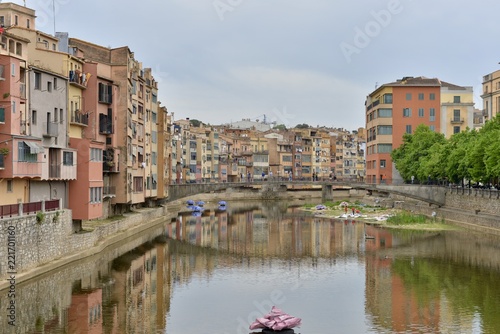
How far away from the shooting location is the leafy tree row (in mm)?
65500

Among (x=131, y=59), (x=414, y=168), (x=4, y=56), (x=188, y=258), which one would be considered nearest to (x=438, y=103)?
(x=414, y=168)

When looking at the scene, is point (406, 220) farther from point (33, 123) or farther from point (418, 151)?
point (33, 123)

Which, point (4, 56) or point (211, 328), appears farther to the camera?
point (4, 56)

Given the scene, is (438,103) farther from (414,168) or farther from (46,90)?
(46,90)

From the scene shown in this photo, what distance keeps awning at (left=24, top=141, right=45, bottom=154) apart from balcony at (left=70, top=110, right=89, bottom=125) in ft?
27.7

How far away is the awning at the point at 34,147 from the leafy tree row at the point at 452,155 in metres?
38.6

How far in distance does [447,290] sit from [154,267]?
60.1 feet

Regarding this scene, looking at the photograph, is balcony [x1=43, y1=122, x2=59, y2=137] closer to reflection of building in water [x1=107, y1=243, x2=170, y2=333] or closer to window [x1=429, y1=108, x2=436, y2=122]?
reflection of building in water [x1=107, y1=243, x2=170, y2=333]

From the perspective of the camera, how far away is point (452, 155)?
7869 cm

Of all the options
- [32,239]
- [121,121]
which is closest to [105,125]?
[121,121]

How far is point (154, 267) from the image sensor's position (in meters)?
45.6

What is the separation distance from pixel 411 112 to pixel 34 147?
79529 mm

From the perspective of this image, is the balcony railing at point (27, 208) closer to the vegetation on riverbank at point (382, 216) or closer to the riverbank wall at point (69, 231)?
the riverbank wall at point (69, 231)

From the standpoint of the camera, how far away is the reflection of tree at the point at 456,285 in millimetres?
32156
